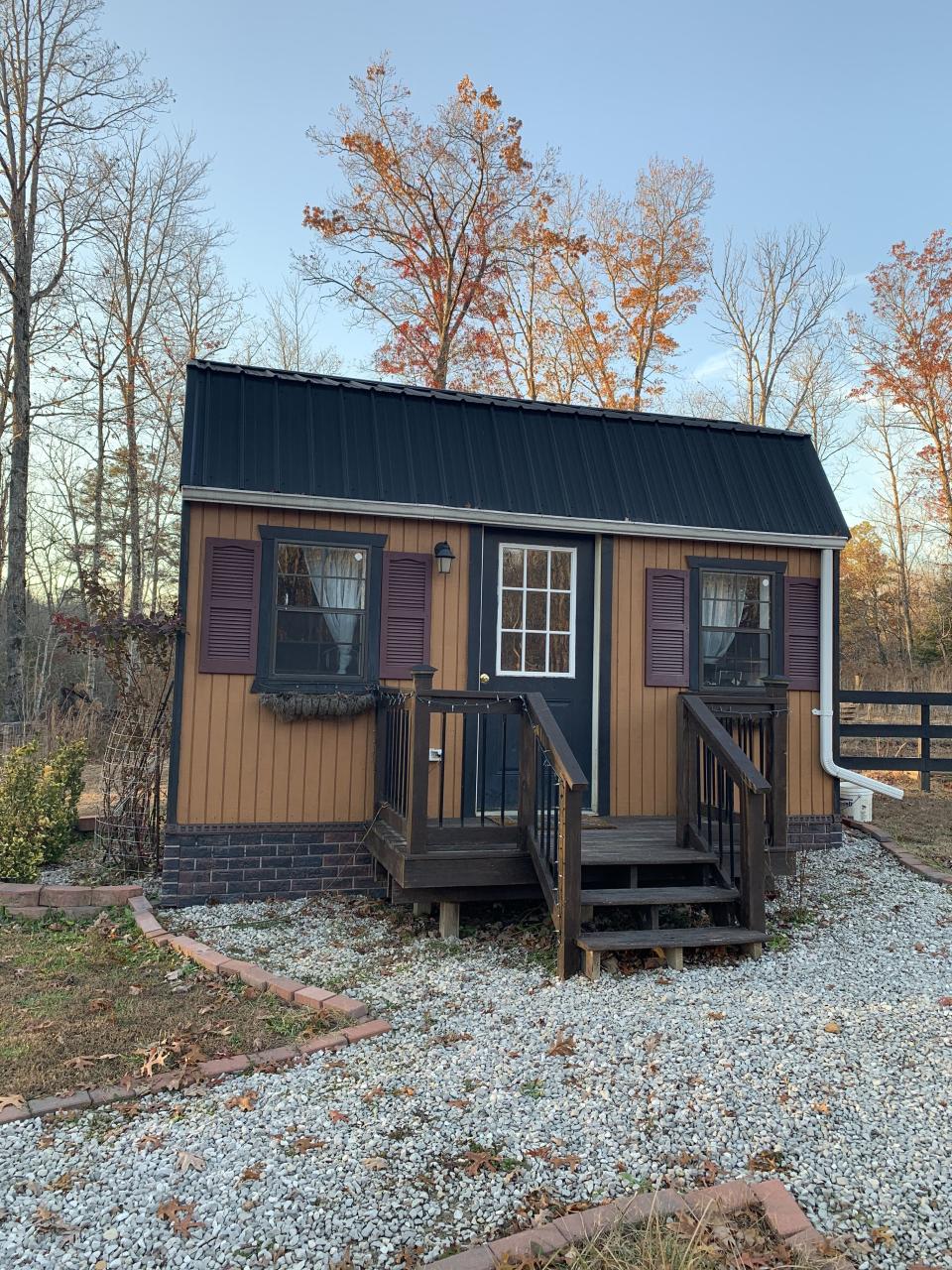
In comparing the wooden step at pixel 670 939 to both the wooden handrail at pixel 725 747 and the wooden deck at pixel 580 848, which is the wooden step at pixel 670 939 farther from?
the wooden handrail at pixel 725 747

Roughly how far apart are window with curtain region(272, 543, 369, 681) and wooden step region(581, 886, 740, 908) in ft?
7.64

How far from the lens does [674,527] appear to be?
256 inches

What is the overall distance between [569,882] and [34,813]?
393cm

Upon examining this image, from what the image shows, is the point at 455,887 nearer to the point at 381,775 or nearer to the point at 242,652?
the point at 381,775

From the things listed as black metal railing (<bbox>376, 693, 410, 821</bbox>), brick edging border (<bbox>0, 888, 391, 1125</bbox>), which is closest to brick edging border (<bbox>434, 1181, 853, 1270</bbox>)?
brick edging border (<bbox>0, 888, 391, 1125</bbox>)

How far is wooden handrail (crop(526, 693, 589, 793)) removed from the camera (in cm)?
436

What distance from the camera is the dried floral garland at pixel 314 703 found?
5.73m

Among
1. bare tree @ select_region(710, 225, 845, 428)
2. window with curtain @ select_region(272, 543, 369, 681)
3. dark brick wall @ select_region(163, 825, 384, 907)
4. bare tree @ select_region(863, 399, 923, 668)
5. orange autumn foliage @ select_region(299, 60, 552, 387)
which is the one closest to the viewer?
dark brick wall @ select_region(163, 825, 384, 907)

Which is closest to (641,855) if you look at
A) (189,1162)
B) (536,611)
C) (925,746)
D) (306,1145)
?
(536,611)

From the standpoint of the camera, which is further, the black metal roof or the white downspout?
the white downspout

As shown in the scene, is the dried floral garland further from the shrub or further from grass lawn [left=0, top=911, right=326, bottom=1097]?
the shrub

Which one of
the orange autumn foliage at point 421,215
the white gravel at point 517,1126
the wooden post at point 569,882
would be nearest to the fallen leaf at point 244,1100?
the white gravel at point 517,1126

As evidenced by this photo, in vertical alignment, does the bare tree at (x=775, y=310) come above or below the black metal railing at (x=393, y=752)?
above

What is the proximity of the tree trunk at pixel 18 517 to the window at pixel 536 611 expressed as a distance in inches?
346
